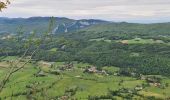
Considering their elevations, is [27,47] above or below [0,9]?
below

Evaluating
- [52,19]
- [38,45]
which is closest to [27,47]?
[38,45]

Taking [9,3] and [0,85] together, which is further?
[9,3]

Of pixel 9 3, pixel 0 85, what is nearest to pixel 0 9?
pixel 9 3

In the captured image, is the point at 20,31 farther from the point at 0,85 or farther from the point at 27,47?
the point at 0,85

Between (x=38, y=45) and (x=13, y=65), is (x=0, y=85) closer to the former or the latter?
(x=13, y=65)

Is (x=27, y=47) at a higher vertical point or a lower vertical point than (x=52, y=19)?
lower

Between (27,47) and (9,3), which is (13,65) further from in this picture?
(9,3)

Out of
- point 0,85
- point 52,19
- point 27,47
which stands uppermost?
point 52,19

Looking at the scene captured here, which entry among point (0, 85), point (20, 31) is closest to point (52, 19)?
point (20, 31)

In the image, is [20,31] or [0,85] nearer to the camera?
[0,85]
